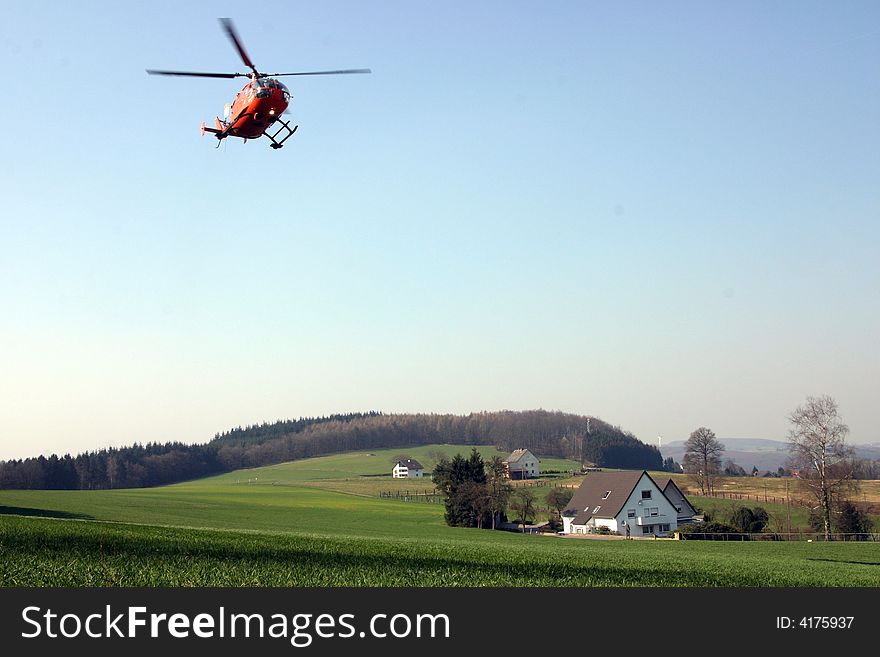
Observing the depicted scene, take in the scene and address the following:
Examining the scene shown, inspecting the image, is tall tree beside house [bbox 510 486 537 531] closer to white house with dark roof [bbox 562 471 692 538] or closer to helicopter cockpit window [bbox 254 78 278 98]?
white house with dark roof [bbox 562 471 692 538]

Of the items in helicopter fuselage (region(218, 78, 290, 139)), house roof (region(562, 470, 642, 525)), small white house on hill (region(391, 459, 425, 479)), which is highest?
helicopter fuselage (region(218, 78, 290, 139))

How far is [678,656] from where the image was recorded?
1028 centimetres

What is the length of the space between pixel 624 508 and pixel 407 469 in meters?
93.1

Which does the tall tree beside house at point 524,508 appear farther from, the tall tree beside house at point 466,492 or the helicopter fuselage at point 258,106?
the helicopter fuselage at point 258,106

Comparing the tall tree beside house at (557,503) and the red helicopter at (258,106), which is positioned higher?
the red helicopter at (258,106)

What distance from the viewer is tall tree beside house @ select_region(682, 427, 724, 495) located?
97.8m

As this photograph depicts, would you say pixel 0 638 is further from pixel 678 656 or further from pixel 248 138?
pixel 248 138

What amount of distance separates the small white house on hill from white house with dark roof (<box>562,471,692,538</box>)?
Answer: 8591 centimetres

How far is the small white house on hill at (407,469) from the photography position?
522 feet

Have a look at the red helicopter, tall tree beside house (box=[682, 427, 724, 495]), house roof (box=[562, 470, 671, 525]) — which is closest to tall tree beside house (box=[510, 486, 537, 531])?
house roof (box=[562, 470, 671, 525])

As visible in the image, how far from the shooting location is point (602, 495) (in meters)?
74.8

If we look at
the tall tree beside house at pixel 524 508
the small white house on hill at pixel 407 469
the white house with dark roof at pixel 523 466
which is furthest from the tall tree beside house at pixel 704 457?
the small white house on hill at pixel 407 469

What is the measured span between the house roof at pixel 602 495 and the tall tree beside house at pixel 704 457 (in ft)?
84.1

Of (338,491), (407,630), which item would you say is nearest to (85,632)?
(407,630)
